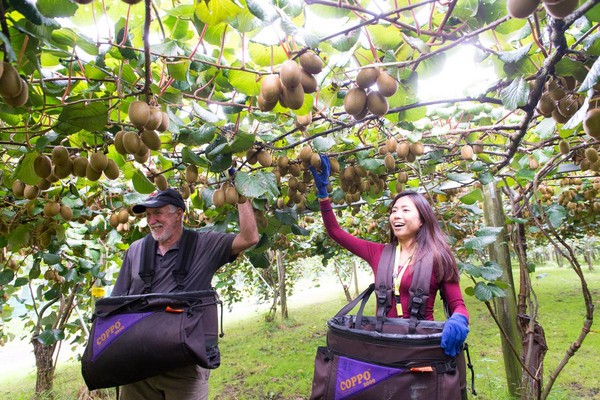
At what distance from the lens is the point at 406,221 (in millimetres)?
1939

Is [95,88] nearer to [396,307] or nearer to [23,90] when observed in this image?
[23,90]

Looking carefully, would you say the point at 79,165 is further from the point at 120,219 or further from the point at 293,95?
the point at 120,219

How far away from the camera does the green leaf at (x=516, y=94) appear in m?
1.07

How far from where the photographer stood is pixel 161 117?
1.19 meters

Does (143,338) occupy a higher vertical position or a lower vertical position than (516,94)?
lower

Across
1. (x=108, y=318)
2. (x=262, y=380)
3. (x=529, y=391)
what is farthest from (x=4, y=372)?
(x=529, y=391)

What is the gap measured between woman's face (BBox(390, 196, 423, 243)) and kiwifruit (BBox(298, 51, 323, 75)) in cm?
114

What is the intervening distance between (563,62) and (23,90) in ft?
4.18

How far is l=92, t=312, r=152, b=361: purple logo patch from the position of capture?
166 cm

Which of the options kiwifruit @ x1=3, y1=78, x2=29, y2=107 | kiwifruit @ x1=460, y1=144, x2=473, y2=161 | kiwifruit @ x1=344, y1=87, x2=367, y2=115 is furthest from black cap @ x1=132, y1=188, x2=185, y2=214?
kiwifruit @ x1=460, y1=144, x2=473, y2=161

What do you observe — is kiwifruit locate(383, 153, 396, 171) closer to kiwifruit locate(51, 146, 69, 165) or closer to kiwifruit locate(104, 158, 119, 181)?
kiwifruit locate(104, 158, 119, 181)

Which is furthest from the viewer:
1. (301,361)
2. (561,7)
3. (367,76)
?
(301,361)

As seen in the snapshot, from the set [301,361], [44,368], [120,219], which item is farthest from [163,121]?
[301,361]

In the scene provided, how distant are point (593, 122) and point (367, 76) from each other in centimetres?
56
